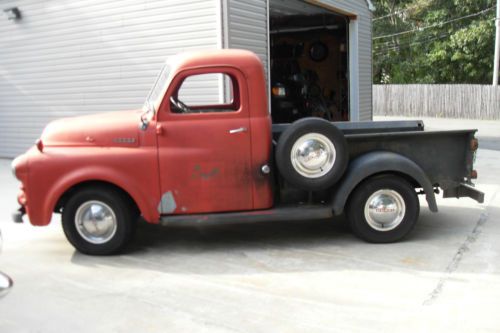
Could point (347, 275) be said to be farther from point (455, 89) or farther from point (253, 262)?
point (455, 89)

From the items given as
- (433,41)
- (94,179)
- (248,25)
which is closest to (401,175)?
(94,179)

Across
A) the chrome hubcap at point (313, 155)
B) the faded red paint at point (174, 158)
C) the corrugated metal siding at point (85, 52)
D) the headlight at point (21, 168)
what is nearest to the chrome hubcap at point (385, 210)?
the chrome hubcap at point (313, 155)

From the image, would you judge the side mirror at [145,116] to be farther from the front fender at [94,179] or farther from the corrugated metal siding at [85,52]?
the corrugated metal siding at [85,52]

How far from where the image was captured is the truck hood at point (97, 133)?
554 centimetres

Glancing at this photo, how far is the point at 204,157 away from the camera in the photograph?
5527 millimetres

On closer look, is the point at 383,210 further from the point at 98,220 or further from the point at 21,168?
the point at 21,168

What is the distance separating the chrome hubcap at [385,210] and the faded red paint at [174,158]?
1.08 metres

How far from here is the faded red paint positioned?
5449 mm

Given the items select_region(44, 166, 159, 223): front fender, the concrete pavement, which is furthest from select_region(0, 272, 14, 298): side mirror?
select_region(44, 166, 159, 223): front fender

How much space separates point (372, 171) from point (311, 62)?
37.3 feet

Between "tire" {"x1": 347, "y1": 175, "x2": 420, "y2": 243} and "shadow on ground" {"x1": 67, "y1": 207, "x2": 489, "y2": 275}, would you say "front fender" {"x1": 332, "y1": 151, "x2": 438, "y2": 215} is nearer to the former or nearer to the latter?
"tire" {"x1": 347, "y1": 175, "x2": 420, "y2": 243}

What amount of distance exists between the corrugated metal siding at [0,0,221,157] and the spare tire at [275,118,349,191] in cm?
438

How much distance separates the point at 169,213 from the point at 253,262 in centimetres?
100

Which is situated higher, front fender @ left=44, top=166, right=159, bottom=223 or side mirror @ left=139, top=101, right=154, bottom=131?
side mirror @ left=139, top=101, right=154, bottom=131
